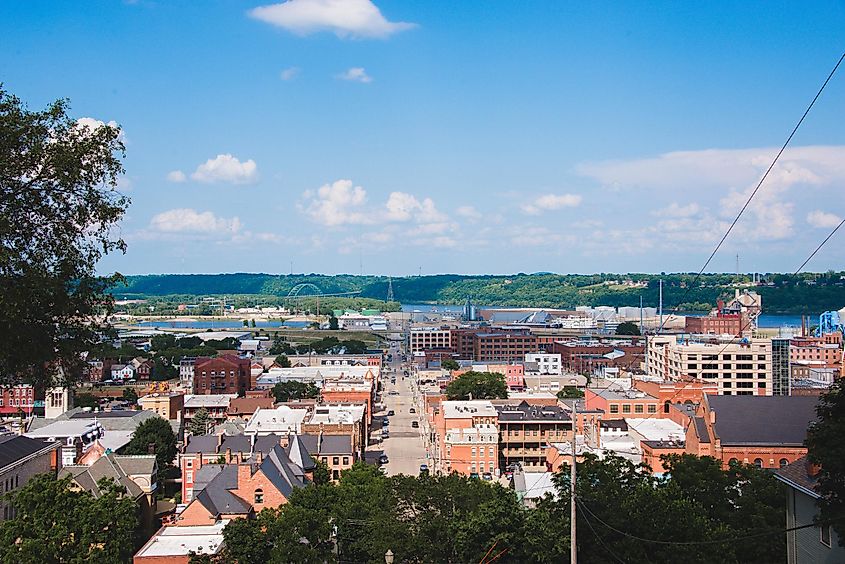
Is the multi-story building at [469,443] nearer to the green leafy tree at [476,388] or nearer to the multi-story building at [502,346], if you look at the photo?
the green leafy tree at [476,388]

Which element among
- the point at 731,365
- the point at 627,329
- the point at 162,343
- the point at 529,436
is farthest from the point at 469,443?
the point at 627,329

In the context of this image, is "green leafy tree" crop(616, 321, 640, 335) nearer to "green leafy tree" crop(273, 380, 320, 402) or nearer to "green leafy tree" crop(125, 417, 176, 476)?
"green leafy tree" crop(273, 380, 320, 402)

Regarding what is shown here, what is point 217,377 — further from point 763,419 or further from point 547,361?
point 763,419

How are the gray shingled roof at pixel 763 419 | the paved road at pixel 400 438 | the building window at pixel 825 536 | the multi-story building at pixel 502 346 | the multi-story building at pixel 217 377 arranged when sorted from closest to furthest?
1. the building window at pixel 825 536
2. the gray shingled roof at pixel 763 419
3. the paved road at pixel 400 438
4. the multi-story building at pixel 217 377
5. the multi-story building at pixel 502 346

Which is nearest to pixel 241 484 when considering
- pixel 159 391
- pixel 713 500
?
pixel 713 500

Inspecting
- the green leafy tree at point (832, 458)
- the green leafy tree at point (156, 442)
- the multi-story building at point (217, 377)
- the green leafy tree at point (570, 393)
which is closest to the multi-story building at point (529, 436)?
the green leafy tree at point (570, 393)

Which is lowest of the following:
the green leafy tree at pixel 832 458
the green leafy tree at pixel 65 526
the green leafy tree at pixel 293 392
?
the green leafy tree at pixel 293 392

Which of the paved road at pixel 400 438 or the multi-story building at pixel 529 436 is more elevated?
the multi-story building at pixel 529 436
